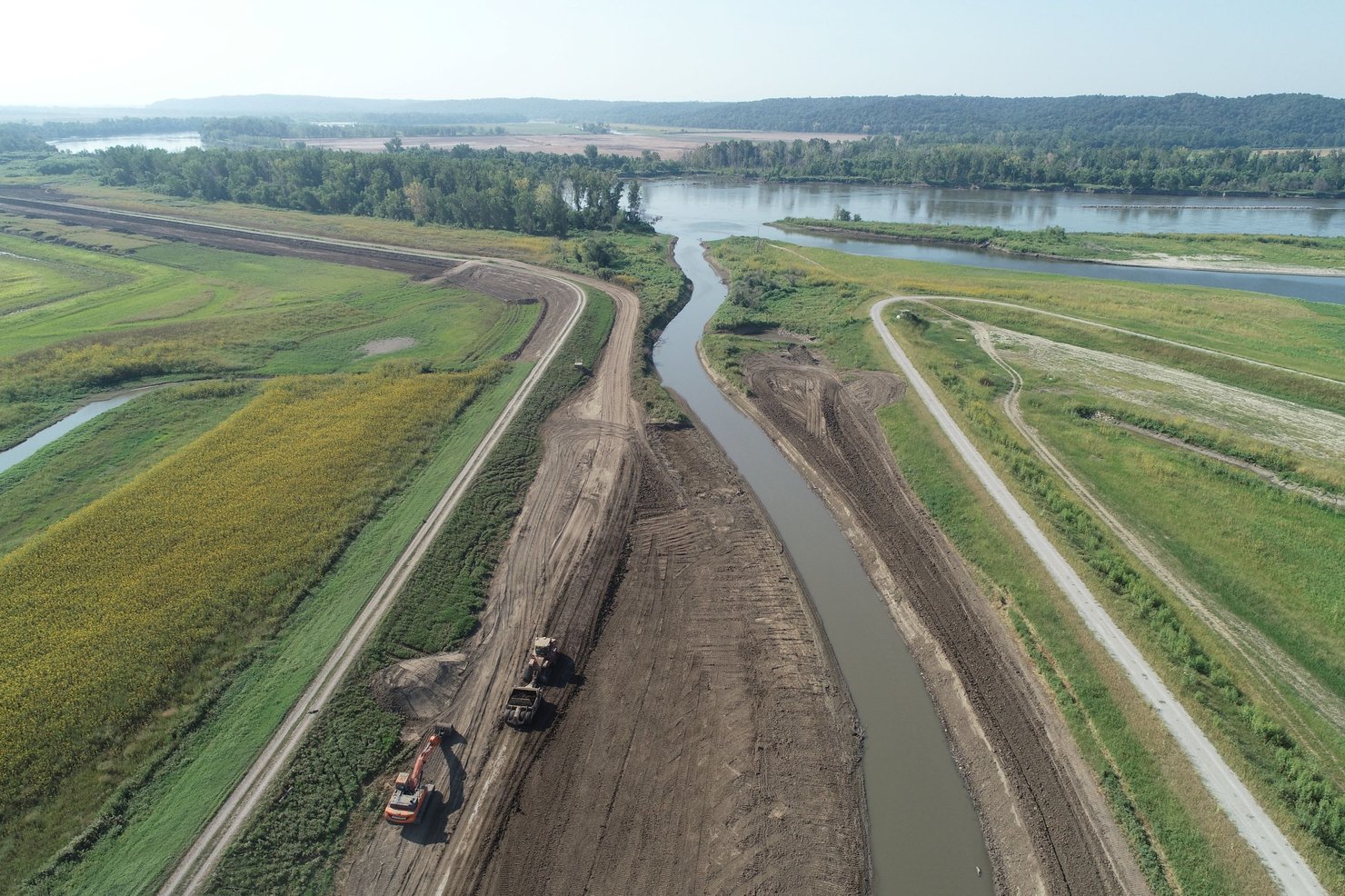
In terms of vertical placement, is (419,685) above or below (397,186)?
below

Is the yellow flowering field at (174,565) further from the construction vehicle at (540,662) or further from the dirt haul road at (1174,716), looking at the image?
the dirt haul road at (1174,716)

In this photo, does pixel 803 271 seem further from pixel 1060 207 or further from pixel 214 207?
pixel 214 207

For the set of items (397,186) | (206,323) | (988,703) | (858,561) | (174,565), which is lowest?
(988,703)

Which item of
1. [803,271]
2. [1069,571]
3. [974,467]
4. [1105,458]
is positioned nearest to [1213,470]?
[1105,458]

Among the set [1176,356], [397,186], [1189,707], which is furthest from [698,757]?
[397,186]

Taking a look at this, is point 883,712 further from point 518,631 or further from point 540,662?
point 518,631
